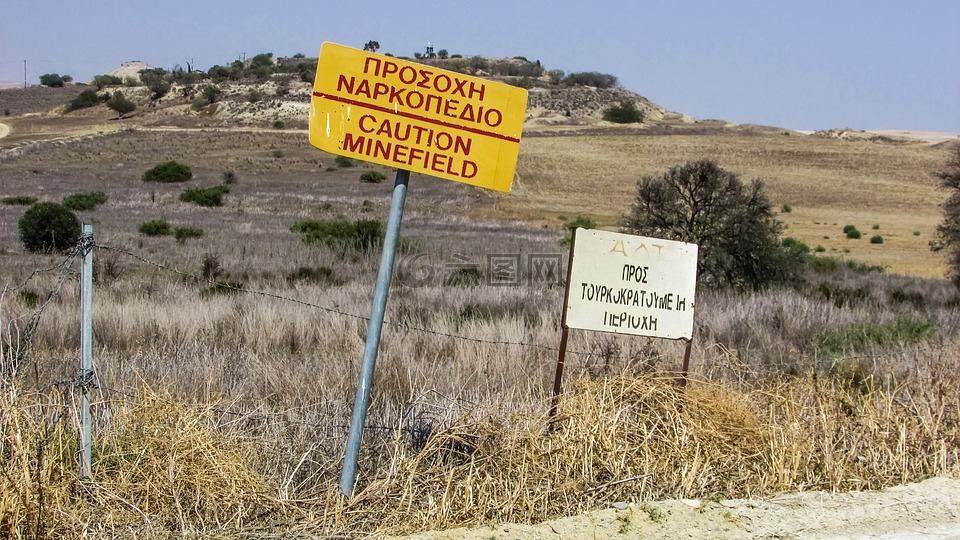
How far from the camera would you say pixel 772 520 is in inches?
203

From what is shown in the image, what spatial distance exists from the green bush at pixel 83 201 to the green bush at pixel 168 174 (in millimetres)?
16158

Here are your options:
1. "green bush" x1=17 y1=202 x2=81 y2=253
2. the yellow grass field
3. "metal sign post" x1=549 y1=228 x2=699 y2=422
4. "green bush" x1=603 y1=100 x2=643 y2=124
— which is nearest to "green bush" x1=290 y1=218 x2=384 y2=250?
"green bush" x1=17 y1=202 x2=81 y2=253

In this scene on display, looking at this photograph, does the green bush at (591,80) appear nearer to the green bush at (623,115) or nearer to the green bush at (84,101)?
the green bush at (623,115)

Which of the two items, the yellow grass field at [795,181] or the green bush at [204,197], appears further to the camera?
the yellow grass field at [795,181]

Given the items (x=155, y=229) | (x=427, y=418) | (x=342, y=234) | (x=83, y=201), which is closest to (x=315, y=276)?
(x=342, y=234)

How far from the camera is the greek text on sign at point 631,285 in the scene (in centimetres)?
580

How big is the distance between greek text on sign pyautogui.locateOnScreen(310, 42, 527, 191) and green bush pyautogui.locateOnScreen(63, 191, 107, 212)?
2672cm

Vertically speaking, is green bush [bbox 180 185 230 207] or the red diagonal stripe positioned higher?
the red diagonal stripe

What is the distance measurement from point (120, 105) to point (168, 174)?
64589 mm

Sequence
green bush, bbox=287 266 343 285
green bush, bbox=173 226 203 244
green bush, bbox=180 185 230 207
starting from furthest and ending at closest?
green bush, bbox=180 185 230 207, green bush, bbox=173 226 203 244, green bush, bbox=287 266 343 285

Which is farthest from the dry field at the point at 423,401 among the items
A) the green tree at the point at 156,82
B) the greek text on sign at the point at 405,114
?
the green tree at the point at 156,82

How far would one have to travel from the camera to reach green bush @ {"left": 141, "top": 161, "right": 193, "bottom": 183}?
4966cm

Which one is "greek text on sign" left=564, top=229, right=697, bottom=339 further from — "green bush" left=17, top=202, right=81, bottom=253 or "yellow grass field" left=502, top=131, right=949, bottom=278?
"yellow grass field" left=502, top=131, right=949, bottom=278

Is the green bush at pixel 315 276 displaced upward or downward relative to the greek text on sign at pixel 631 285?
downward
